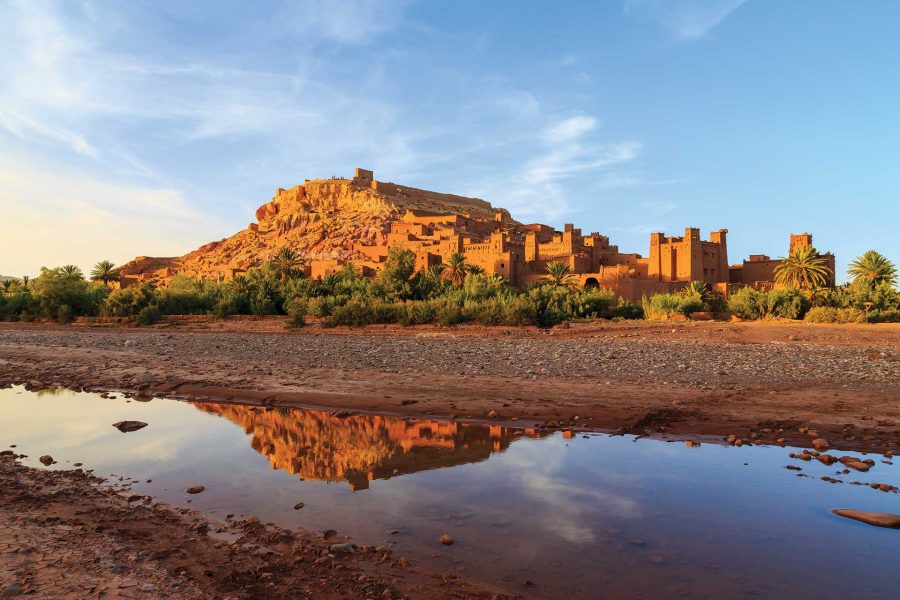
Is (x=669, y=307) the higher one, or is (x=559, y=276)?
(x=559, y=276)

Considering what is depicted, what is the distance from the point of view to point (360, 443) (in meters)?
7.88

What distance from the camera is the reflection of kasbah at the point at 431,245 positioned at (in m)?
43.8

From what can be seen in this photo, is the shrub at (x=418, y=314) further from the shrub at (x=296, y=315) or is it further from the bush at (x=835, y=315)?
the bush at (x=835, y=315)

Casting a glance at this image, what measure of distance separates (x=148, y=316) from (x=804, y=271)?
39.9 m

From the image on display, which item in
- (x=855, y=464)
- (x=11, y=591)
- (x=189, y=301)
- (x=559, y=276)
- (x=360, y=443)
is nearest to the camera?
(x=11, y=591)

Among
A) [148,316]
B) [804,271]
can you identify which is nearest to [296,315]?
[148,316]

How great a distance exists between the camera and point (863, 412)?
874 cm

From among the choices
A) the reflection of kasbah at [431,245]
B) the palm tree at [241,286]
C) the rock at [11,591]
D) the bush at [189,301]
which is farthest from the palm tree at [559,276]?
the rock at [11,591]

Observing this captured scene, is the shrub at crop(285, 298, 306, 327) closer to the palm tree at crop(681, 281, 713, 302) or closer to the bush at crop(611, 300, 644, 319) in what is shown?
the bush at crop(611, 300, 644, 319)

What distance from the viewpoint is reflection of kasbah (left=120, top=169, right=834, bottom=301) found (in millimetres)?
43844

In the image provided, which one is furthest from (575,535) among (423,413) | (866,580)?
(423,413)

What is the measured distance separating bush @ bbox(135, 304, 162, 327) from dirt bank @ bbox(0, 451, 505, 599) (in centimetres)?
2937

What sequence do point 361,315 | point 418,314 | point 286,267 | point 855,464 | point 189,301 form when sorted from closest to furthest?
point 855,464
point 418,314
point 361,315
point 189,301
point 286,267

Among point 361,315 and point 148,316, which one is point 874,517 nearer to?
point 361,315
